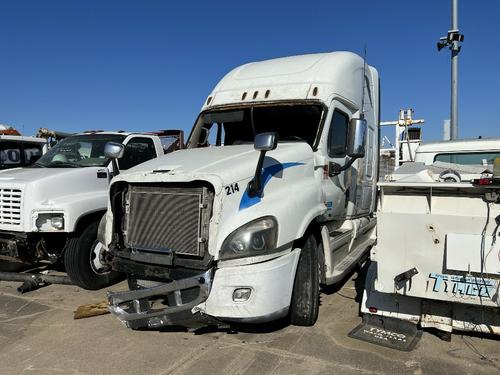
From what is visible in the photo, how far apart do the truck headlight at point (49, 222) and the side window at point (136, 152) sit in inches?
64.0

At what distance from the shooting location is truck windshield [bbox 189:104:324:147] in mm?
5301

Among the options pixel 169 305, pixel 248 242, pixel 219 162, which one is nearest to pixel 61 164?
pixel 219 162

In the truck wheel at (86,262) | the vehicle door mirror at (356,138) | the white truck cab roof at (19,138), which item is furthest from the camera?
the white truck cab roof at (19,138)

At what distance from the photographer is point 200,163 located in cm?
425

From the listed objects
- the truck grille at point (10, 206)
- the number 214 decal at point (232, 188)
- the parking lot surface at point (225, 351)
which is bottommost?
the parking lot surface at point (225, 351)

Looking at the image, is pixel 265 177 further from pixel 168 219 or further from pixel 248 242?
pixel 168 219

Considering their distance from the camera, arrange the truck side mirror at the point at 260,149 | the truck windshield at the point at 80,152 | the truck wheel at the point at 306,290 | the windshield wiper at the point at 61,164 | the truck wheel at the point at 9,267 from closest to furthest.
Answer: the truck side mirror at the point at 260,149, the truck wheel at the point at 306,290, the windshield wiper at the point at 61,164, the truck windshield at the point at 80,152, the truck wheel at the point at 9,267

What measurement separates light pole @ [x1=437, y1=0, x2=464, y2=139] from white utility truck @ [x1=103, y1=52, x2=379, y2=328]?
6859 millimetres

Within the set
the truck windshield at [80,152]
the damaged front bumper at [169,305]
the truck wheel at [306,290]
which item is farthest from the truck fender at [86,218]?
the truck wheel at [306,290]

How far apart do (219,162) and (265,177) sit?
46 cm

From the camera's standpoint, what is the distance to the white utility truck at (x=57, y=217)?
5.77 meters

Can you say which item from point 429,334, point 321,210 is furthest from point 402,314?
point 321,210

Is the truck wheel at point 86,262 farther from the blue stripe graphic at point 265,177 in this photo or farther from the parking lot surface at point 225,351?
the blue stripe graphic at point 265,177

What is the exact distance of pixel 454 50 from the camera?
37.6 feet
